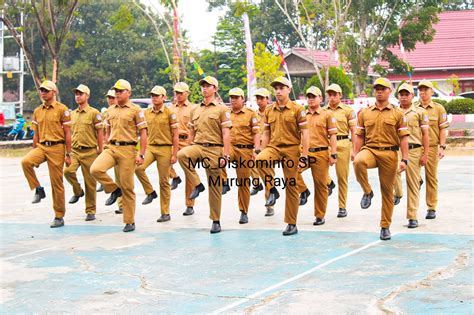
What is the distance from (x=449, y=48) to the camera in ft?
151

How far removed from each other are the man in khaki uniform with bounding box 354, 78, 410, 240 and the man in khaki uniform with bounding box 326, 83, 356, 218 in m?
2.13

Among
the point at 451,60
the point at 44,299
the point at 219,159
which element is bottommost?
the point at 44,299

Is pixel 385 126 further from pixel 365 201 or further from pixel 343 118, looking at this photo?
pixel 343 118

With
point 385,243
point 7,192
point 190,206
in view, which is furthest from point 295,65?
point 385,243

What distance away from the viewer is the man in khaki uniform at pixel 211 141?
34.8 ft

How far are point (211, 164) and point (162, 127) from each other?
1479 mm

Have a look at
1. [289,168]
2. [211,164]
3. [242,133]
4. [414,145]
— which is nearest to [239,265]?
[289,168]

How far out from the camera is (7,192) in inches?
650

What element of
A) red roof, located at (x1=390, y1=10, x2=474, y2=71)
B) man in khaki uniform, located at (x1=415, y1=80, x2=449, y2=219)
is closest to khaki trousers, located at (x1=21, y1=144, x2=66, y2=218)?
man in khaki uniform, located at (x1=415, y1=80, x2=449, y2=219)

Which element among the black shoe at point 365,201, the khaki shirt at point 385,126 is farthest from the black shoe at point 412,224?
the khaki shirt at point 385,126

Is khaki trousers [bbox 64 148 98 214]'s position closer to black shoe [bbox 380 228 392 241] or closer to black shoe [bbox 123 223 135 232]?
black shoe [bbox 123 223 135 232]

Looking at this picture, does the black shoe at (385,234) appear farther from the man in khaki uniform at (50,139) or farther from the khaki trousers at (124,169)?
the man in khaki uniform at (50,139)

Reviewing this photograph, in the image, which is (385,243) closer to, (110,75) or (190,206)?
(190,206)

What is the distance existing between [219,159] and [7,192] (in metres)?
7.26
